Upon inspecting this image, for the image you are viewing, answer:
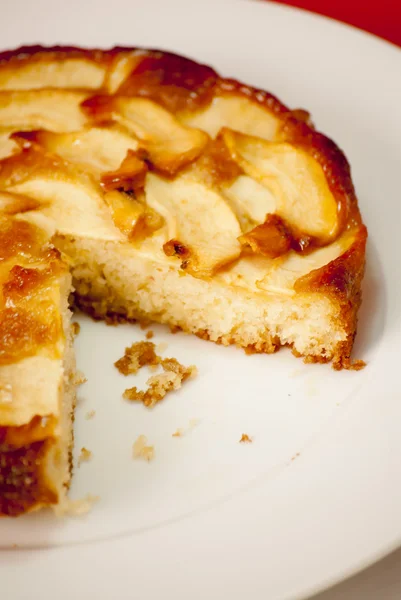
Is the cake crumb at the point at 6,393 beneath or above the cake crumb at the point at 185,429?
above

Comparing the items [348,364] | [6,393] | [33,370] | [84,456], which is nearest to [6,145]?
[33,370]

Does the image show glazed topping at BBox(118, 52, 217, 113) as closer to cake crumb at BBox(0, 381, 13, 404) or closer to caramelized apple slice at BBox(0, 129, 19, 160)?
caramelized apple slice at BBox(0, 129, 19, 160)

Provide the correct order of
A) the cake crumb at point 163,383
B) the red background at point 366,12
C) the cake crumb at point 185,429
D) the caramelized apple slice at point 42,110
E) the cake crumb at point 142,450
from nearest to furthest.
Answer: the cake crumb at point 142,450 → the cake crumb at point 185,429 → the cake crumb at point 163,383 → the caramelized apple slice at point 42,110 → the red background at point 366,12

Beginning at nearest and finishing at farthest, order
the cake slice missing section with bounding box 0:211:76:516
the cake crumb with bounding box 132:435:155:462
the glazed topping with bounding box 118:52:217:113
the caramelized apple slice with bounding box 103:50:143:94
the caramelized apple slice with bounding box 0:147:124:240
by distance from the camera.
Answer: the cake slice missing section with bounding box 0:211:76:516 < the cake crumb with bounding box 132:435:155:462 < the caramelized apple slice with bounding box 0:147:124:240 < the glazed topping with bounding box 118:52:217:113 < the caramelized apple slice with bounding box 103:50:143:94

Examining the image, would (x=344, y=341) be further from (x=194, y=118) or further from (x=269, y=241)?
(x=194, y=118)

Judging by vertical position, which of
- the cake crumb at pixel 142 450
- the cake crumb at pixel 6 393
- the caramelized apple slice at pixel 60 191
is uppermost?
the caramelized apple slice at pixel 60 191

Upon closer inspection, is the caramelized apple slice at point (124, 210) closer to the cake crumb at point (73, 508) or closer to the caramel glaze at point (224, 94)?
the caramel glaze at point (224, 94)

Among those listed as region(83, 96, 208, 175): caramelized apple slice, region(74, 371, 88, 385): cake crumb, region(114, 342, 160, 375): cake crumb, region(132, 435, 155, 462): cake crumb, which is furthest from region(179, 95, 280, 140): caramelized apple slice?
region(132, 435, 155, 462): cake crumb

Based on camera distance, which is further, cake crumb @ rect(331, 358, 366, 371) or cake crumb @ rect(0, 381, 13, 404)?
cake crumb @ rect(331, 358, 366, 371)

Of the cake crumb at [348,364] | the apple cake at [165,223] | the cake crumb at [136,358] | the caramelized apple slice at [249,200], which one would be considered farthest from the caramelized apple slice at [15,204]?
the cake crumb at [348,364]
